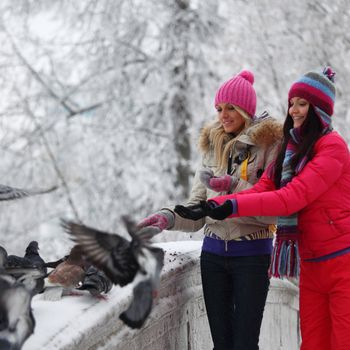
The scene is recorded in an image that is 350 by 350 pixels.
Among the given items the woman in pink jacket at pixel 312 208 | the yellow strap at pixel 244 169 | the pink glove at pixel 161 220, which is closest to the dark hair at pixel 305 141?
the woman in pink jacket at pixel 312 208

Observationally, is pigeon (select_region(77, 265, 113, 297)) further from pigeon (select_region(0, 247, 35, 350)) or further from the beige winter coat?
the beige winter coat

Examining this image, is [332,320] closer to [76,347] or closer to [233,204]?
[233,204]

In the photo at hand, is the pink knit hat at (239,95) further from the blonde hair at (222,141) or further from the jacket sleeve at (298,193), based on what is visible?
the jacket sleeve at (298,193)

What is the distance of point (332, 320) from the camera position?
97.3 inches

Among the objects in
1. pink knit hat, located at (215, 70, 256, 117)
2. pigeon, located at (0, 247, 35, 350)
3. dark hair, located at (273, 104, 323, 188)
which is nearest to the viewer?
pigeon, located at (0, 247, 35, 350)

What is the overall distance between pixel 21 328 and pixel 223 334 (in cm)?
131

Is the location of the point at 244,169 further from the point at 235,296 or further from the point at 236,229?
the point at 235,296

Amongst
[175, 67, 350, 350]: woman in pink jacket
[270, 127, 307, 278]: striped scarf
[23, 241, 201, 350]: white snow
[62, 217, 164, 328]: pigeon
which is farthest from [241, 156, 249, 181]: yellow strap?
[62, 217, 164, 328]: pigeon

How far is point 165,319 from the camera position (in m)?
2.67

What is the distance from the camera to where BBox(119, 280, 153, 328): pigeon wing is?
1.80 meters

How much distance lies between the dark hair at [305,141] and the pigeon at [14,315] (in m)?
1.21

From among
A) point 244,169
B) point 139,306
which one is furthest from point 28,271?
point 244,169

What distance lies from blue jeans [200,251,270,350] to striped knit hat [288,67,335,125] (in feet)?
2.13

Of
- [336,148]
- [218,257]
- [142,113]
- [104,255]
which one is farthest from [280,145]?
[142,113]
